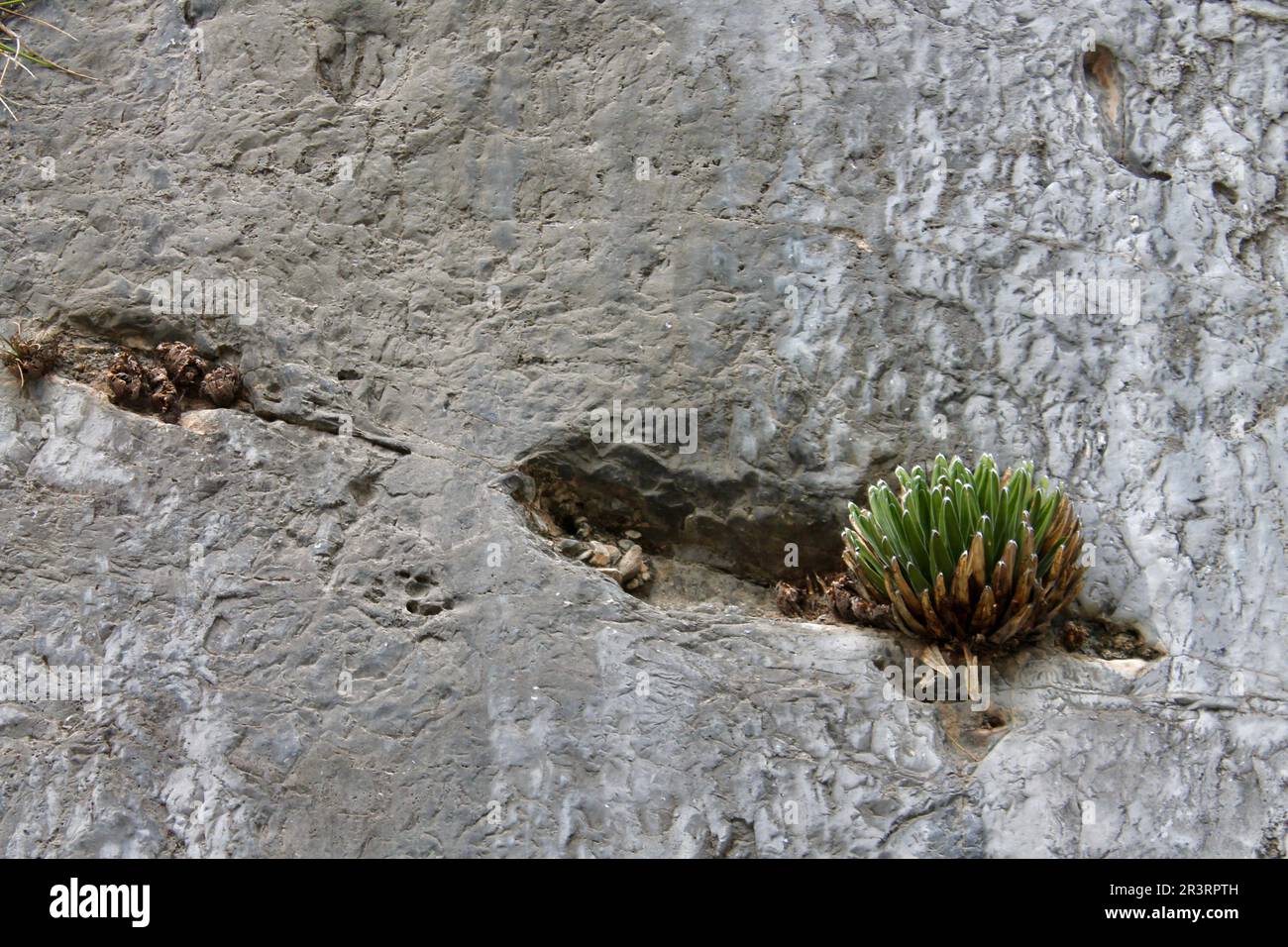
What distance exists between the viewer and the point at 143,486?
5.72 meters

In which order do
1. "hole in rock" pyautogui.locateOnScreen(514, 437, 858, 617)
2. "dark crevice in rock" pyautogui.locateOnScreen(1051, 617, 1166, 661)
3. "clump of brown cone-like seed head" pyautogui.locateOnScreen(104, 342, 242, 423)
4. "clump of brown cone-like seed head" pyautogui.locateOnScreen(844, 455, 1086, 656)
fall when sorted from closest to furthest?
"clump of brown cone-like seed head" pyautogui.locateOnScreen(844, 455, 1086, 656)
"dark crevice in rock" pyautogui.locateOnScreen(1051, 617, 1166, 661)
"hole in rock" pyautogui.locateOnScreen(514, 437, 858, 617)
"clump of brown cone-like seed head" pyautogui.locateOnScreen(104, 342, 242, 423)

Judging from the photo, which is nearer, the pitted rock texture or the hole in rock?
the pitted rock texture

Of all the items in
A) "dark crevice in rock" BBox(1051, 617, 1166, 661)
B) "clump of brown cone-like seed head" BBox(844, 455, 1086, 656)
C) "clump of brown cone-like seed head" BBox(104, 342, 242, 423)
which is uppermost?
"clump of brown cone-like seed head" BBox(104, 342, 242, 423)

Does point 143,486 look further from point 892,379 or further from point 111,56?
point 892,379

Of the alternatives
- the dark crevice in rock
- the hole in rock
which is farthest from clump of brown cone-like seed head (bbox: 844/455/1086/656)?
the hole in rock

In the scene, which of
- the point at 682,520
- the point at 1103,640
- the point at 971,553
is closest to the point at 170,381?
the point at 682,520

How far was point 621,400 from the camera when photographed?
19.3ft

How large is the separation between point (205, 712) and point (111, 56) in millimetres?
3752

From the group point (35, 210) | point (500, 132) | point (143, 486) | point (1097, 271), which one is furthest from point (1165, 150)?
point (35, 210)

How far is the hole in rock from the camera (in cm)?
571

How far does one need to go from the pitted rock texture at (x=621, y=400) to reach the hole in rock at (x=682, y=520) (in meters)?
0.03

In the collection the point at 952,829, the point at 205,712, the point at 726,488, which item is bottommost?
the point at 952,829

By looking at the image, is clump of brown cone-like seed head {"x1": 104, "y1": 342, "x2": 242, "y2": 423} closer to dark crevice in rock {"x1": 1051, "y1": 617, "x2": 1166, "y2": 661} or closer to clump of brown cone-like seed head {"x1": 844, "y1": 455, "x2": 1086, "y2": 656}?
clump of brown cone-like seed head {"x1": 844, "y1": 455, "x2": 1086, "y2": 656}

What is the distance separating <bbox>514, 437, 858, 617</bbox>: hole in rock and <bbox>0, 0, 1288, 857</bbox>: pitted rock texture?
30 millimetres
